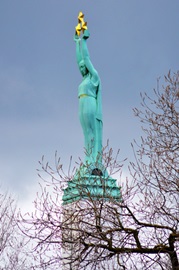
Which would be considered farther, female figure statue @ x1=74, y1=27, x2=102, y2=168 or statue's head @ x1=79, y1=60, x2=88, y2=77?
statue's head @ x1=79, y1=60, x2=88, y2=77

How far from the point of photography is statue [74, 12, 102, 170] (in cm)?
1470

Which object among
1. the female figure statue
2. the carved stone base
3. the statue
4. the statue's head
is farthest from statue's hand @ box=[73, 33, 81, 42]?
the carved stone base

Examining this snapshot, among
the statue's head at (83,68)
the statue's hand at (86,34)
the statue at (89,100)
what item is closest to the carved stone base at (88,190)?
the statue at (89,100)

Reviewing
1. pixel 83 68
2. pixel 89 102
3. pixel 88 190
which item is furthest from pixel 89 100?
pixel 88 190

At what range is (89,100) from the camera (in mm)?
14766

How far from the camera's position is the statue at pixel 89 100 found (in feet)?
48.2

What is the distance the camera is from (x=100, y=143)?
49.0 feet

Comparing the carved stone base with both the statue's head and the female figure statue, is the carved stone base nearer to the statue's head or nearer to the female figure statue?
the female figure statue

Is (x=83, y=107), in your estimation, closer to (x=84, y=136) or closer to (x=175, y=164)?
(x=84, y=136)

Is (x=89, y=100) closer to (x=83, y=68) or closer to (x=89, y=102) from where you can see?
(x=89, y=102)

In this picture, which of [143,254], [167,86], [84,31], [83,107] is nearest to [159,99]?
[167,86]

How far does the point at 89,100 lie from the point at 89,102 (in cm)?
7

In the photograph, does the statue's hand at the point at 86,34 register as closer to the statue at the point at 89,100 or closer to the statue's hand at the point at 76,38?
the statue at the point at 89,100

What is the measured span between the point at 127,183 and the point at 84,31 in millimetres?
10414
